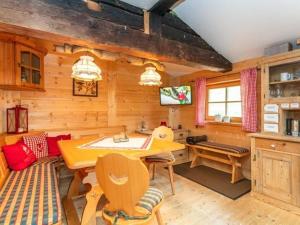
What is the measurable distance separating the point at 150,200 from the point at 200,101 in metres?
2.84

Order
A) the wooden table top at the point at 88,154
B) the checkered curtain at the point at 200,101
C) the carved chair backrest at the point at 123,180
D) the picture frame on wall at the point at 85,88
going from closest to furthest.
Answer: the carved chair backrest at the point at 123,180 < the wooden table top at the point at 88,154 < the picture frame on wall at the point at 85,88 < the checkered curtain at the point at 200,101

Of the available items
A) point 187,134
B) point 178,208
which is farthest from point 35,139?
point 187,134

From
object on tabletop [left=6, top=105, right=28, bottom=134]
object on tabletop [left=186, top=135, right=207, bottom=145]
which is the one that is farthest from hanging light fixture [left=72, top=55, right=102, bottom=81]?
object on tabletop [left=186, top=135, right=207, bottom=145]

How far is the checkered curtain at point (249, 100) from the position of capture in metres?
2.99

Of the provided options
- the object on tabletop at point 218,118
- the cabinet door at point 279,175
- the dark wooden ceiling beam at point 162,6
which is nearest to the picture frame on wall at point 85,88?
the dark wooden ceiling beam at point 162,6

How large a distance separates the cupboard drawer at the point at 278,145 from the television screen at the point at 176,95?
1.94m

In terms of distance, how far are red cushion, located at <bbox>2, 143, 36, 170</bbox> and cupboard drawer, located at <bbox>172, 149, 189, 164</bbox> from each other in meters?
2.62

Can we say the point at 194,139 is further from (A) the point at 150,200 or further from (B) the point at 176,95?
(A) the point at 150,200

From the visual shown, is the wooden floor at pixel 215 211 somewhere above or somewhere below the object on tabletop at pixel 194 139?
below

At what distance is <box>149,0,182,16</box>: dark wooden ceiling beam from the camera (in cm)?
220

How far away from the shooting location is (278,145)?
2.21m

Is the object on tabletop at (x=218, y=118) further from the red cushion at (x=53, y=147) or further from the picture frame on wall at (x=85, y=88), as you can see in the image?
the red cushion at (x=53, y=147)

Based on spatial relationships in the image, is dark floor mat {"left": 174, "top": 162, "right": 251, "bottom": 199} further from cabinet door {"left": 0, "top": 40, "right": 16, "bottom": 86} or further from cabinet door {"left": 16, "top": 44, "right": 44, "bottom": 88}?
cabinet door {"left": 0, "top": 40, "right": 16, "bottom": 86}

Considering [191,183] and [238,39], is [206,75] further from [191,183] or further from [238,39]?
[191,183]
